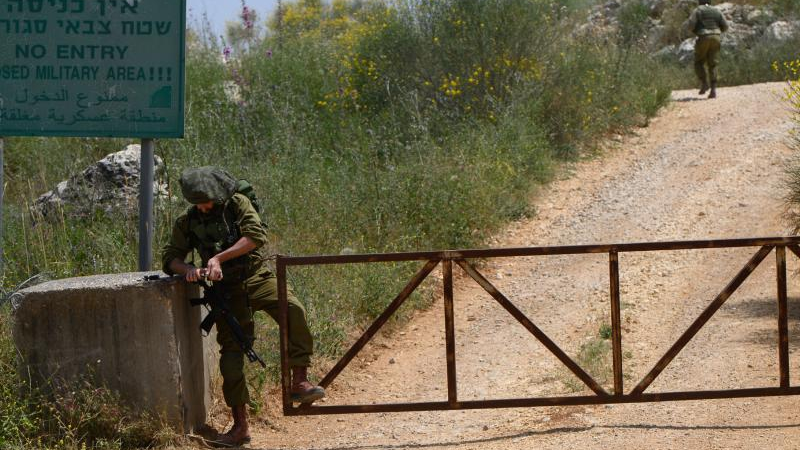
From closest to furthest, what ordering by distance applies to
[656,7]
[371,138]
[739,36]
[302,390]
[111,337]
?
[111,337]
[302,390]
[371,138]
[739,36]
[656,7]

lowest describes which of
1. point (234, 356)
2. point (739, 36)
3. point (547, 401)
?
point (547, 401)

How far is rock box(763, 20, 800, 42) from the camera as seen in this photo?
20130 millimetres

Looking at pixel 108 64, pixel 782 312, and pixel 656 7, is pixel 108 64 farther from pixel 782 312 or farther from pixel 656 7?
pixel 656 7

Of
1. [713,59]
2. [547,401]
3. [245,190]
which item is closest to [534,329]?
[547,401]

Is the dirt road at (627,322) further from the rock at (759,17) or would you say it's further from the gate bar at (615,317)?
the rock at (759,17)

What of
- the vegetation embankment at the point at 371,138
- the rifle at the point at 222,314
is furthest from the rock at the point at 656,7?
the rifle at the point at 222,314

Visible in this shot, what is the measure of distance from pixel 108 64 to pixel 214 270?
1.82 m

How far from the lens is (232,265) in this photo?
17.6 feet

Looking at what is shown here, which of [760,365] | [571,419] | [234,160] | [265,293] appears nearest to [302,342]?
[265,293]

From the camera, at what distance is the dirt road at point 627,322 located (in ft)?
18.9

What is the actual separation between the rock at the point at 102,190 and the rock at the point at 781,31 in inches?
602

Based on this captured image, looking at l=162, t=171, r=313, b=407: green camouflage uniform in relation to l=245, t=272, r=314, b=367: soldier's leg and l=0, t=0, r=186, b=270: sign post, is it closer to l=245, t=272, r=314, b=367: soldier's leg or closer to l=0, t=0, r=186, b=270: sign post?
l=245, t=272, r=314, b=367: soldier's leg

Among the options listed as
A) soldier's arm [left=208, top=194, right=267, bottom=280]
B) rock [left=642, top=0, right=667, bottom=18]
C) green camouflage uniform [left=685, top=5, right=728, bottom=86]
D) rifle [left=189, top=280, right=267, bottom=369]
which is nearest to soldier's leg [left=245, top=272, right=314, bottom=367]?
rifle [left=189, top=280, right=267, bottom=369]

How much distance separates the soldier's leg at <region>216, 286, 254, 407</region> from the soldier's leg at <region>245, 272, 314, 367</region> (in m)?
0.07
